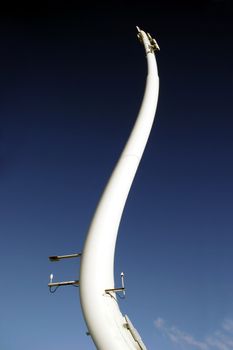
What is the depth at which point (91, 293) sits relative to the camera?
842 cm

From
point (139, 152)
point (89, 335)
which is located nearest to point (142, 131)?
point (139, 152)

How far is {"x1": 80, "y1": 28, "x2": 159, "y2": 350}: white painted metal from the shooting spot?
7.83 meters

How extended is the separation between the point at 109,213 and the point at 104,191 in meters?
1.11

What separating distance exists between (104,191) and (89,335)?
4543 mm

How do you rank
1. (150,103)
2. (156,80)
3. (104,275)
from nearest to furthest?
(104,275) < (150,103) < (156,80)

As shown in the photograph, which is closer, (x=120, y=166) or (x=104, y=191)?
(x=104, y=191)

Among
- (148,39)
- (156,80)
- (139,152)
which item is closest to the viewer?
(139,152)

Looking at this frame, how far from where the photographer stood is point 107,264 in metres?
9.32

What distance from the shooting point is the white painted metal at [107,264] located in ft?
25.7

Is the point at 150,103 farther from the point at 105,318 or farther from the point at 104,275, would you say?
the point at 105,318

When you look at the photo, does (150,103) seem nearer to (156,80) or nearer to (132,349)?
(156,80)

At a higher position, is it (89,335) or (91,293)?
(91,293)

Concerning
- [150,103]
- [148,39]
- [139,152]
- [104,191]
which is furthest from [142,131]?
[148,39]

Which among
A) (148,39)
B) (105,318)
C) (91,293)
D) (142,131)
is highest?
(148,39)
